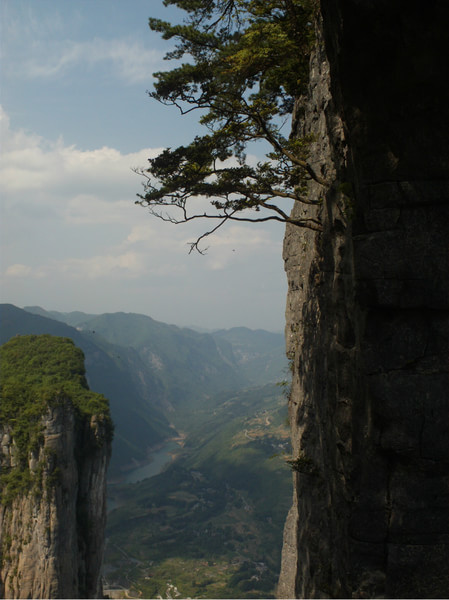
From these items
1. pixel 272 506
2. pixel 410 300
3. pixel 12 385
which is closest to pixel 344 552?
pixel 410 300

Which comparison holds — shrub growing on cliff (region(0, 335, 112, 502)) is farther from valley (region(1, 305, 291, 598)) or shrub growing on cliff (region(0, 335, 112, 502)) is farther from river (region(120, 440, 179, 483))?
Result: river (region(120, 440, 179, 483))

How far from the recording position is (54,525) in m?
36.4

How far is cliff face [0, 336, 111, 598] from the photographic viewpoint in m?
35.4

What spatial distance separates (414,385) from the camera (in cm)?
676

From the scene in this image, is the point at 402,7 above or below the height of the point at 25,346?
above

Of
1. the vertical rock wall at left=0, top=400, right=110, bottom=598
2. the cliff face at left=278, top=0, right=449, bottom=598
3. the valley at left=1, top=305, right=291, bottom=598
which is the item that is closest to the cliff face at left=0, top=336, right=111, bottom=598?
the vertical rock wall at left=0, top=400, right=110, bottom=598

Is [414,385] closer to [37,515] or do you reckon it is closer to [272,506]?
[37,515]

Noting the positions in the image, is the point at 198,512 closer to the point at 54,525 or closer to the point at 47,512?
the point at 54,525

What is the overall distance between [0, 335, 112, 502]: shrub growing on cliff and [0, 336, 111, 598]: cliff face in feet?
0.34

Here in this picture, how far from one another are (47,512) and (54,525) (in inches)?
46.7

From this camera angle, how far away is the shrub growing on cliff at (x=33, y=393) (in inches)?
1501

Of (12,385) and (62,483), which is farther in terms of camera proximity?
(12,385)

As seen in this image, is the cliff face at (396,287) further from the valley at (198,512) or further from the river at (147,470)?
the river at (147,470)

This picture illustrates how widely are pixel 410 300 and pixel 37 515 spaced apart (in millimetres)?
39189
